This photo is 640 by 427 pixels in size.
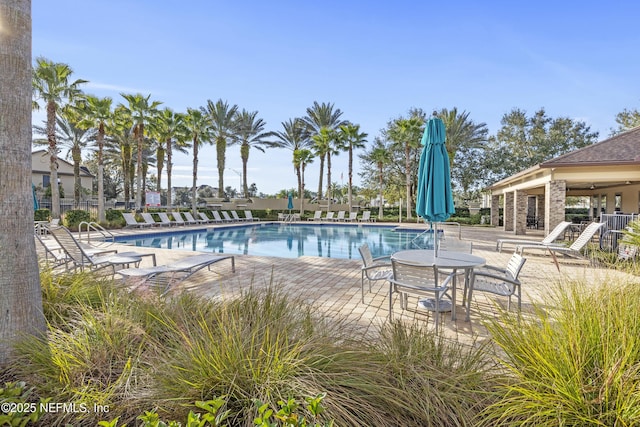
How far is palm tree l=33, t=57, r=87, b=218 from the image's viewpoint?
1542 centimetres

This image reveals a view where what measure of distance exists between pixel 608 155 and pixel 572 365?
41.3ft

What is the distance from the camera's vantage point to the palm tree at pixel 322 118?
1173 inches

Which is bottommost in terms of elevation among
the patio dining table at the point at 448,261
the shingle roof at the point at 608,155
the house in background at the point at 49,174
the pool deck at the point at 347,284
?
the pool deck at the point at 347,284

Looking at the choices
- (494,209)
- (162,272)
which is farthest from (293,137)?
(162,272)

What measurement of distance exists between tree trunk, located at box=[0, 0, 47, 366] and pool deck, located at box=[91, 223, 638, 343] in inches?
57.3

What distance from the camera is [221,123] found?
2850 cm

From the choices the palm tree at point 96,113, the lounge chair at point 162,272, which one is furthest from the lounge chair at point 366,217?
the lounge chair at point 162,272

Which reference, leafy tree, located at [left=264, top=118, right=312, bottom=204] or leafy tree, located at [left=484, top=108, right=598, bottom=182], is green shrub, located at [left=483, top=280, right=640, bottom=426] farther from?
leafy tree, located at [left=484, top=108, right=598, bottom=182]

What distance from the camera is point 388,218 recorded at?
25266 mm

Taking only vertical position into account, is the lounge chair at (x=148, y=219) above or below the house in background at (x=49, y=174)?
below

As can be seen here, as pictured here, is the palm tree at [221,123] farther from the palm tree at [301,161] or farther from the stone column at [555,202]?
the stone column at [555,202]

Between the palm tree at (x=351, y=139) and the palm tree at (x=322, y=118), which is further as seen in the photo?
the palm tree at (x=322, y=118)

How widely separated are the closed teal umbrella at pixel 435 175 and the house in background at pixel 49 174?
111 ft

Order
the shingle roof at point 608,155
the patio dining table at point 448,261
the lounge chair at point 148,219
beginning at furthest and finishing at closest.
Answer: the lounge chair at point 148,219 → the shingle roof at point 608,155 → the patio dining table at point 448,261
